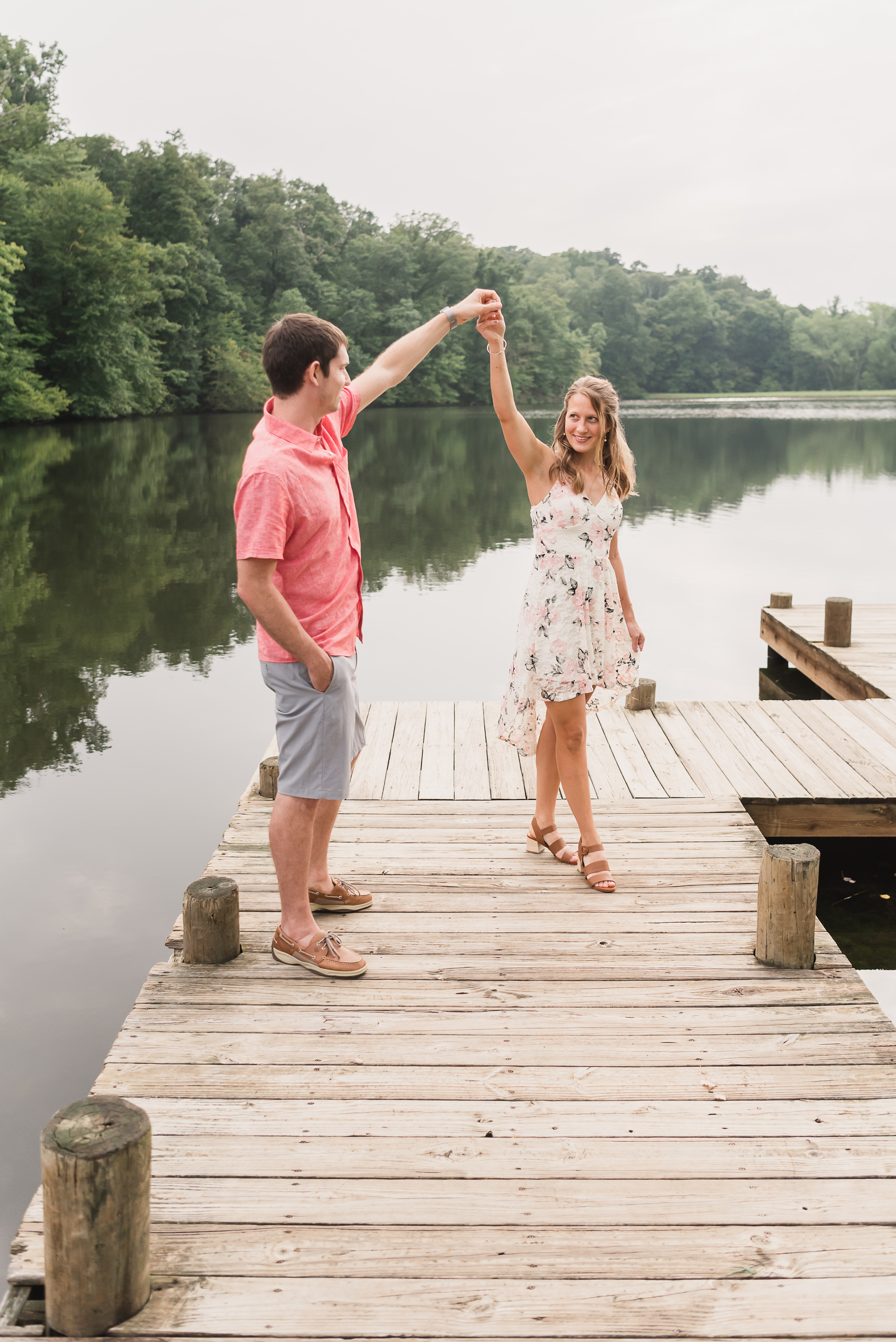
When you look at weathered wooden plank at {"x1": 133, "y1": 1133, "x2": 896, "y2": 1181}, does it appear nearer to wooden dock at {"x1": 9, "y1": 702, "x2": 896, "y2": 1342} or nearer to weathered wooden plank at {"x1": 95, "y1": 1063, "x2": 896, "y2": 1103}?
wooden dock at {"x1": 9, "y1": 702, "x2": 896, "y2": 1342}

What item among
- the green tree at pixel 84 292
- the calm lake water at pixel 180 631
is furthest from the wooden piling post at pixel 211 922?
the green tree at pixel 84 292

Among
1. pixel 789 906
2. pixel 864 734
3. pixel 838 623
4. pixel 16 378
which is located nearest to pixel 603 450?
pixel 789 906

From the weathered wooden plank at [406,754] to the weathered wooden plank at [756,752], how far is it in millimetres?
1652

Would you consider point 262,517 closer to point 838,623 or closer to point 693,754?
point 693,754

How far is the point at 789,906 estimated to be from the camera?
316 cm

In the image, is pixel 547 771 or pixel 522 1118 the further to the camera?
pixel 547 771

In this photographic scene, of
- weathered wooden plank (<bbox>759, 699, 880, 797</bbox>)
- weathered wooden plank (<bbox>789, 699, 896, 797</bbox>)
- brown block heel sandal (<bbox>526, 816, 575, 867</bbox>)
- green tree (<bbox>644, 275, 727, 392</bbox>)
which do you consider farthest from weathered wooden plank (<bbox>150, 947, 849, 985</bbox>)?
green tree (<bbox>644, 275, 727, 392</bbox>)

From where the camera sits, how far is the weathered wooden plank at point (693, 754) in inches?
192

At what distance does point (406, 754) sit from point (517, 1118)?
2973 millimetres

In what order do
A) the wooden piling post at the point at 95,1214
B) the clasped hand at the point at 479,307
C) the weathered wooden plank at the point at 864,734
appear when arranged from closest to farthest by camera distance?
the wooden piling post at the point at 95,1214 < the clasped hand at the point at 479,307 < the weathered wooden plank at the point at 864,734

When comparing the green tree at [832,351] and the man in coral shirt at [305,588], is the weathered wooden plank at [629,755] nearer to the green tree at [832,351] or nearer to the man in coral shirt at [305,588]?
the man in coral shirt at [305,588]

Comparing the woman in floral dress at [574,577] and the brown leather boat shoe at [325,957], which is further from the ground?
the woman in floral dress at [574,577]

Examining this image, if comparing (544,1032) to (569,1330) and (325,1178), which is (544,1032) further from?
(569,1330)

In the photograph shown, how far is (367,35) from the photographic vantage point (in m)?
95.8
